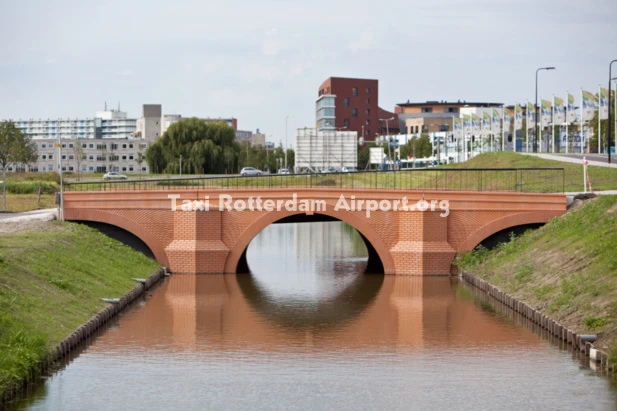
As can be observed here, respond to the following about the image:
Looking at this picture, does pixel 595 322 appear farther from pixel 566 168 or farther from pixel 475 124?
pixel 475 124

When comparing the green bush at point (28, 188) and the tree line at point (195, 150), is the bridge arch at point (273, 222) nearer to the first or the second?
the green bush at point (28, 188)

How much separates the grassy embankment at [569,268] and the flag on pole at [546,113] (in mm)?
35095

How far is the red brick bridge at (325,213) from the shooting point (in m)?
43.8

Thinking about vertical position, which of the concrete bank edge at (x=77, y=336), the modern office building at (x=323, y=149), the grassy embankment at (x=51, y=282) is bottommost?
the concrete bank edge at (x=77, y=336)

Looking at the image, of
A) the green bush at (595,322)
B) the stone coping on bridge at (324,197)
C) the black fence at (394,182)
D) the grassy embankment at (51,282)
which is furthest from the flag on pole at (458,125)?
the green bush at (595,322)

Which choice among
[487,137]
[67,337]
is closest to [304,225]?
[487,137]

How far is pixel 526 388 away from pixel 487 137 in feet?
290

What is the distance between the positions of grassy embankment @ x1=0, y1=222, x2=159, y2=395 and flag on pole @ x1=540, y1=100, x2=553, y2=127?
42638mm

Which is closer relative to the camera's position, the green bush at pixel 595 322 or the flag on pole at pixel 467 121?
the green bush at pixel 595 322

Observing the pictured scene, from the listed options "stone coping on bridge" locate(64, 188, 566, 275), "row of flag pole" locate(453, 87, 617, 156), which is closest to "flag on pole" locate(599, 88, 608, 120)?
"row of flag pole" locate(453, 87, 617, 156)

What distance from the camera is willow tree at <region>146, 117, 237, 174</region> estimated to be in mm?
97312

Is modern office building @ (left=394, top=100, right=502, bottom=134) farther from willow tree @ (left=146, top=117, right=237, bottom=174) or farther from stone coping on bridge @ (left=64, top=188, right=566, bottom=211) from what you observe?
stone coping on bridge @ (left=64, top=188, right=566, bottom=211)

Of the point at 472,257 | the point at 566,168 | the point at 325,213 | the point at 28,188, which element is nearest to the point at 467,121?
the point at 566,168

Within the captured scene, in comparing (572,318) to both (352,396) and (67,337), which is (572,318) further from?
(67,337)
